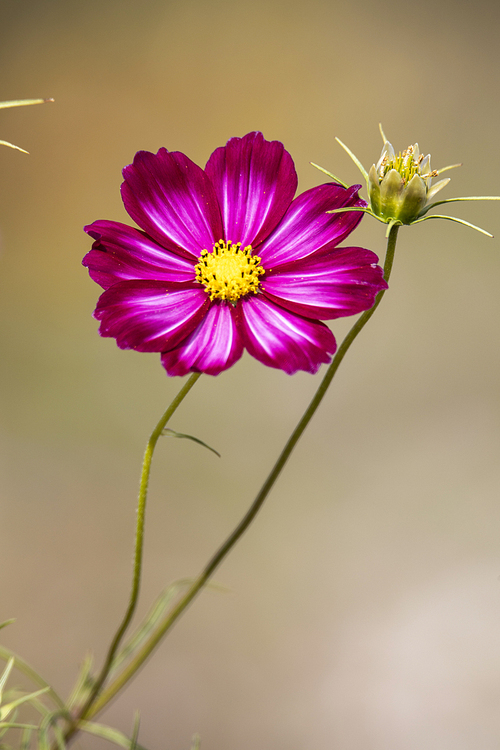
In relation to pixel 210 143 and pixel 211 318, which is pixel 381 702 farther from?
pixel 210 143

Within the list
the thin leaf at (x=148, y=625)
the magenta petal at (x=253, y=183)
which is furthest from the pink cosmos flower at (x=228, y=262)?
the thin leaf at (x=148, y=625)

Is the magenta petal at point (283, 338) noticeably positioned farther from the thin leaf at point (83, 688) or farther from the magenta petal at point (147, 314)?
the thin leaf at point (83, 688)

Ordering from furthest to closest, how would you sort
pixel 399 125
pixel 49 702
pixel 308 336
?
1. pixel 399 125
2. pixel 49 702
3. pixel 308 336

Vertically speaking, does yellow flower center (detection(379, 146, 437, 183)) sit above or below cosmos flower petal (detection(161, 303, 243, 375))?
above

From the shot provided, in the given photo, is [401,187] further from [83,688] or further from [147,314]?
[83,688]

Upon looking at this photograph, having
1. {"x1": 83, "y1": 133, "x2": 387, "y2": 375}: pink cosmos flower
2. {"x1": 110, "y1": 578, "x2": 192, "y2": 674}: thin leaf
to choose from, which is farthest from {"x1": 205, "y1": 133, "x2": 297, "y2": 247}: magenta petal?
{"x1": 110, "y1": 578, "x2": 192, "y2": 674}: thin leaf

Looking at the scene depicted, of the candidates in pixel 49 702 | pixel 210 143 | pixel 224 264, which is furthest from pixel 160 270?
pixel 210 143

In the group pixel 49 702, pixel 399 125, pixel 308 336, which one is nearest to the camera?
pixel 308 336

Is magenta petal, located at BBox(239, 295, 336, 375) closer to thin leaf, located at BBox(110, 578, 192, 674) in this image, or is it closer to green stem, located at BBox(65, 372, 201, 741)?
green stem, located at BBox(65, 372, 201, 741)
